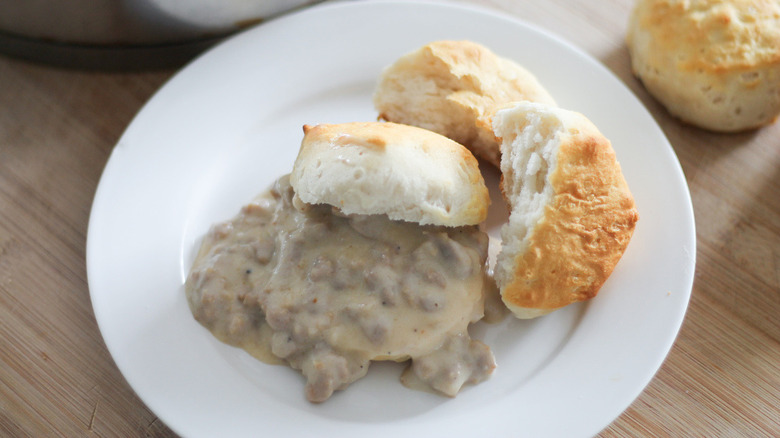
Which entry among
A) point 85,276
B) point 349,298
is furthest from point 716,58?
point 85,276

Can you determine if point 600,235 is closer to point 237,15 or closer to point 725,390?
point 725,390

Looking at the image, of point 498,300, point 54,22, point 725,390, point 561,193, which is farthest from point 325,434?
point 54,22

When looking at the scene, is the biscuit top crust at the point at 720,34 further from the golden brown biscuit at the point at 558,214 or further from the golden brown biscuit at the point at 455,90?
the golden brown biscuit at the point at 558,214

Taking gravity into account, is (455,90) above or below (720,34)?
below

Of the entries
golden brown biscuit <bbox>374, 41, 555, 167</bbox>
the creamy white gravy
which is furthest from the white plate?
golden brown biscuit <bbox>374, 41, 555, 167</bbox>

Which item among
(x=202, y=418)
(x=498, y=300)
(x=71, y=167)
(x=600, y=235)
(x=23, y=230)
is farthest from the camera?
(x=71, y=167)

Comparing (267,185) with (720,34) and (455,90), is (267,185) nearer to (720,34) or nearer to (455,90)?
(455,90)

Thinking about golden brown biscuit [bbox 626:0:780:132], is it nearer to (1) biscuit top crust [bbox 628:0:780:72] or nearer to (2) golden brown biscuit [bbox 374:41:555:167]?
(1) biscuit top crust [bbox 628:0:780:72]
